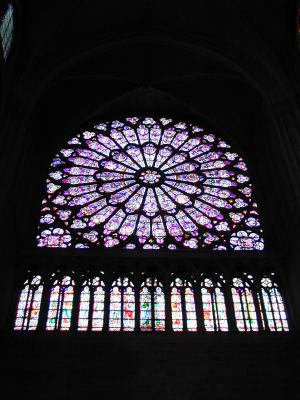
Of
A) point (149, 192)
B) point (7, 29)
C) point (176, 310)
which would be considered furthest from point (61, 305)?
point (7, 29)

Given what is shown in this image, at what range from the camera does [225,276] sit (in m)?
11.3

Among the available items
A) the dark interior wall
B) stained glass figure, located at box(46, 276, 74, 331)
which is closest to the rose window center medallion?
the dark interior wall

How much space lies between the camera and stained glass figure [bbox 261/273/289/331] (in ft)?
35.3

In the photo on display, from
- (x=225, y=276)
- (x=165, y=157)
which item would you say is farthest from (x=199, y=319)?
(x=165, y=157)

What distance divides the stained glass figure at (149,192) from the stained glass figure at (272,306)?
3.42 ft

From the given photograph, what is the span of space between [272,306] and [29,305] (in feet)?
15.6

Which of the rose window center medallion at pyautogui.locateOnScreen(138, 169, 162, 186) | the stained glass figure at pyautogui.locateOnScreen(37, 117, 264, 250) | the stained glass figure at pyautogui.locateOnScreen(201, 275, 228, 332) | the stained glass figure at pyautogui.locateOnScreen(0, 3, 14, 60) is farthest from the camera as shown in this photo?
the rose window center medallion at pyautogui.locateOnScreen(138, 169, 162, 186)

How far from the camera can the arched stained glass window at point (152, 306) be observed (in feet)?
34.8

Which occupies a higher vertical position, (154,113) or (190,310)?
(154,113)

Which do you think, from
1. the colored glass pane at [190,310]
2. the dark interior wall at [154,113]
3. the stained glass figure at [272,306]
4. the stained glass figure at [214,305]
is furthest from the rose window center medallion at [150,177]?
the stained glass figure at [272,306]

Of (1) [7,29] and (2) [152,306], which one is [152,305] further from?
(1) [7,29]

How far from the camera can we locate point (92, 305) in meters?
10.8

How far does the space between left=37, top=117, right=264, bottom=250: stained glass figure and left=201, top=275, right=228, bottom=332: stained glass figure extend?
1073 millimetres

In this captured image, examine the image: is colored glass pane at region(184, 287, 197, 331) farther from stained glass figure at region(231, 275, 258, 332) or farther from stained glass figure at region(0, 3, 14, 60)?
stained glass figure at region(0, 3, 14, 60)
